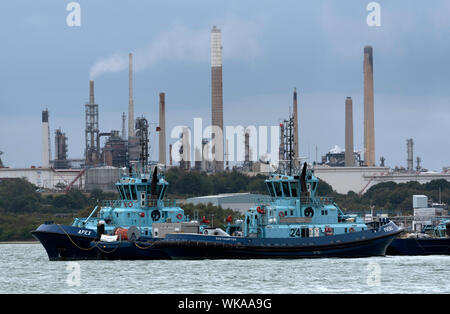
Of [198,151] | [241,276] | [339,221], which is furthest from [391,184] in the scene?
[241,276]

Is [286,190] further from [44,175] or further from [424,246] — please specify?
[44,175]

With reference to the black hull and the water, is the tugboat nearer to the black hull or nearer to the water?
the water

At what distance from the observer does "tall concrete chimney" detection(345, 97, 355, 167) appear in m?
183

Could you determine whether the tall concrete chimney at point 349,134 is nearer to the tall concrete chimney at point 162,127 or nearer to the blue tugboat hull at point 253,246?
the tall concrete chimney at point 162,127

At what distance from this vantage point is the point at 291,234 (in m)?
61.1

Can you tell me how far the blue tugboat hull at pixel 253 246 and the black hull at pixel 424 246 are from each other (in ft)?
34.9

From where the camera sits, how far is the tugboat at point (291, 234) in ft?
197

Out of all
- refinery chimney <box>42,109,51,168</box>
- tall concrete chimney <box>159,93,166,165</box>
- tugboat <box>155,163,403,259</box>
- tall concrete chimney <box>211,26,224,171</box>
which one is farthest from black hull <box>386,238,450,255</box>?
refinery chimney <box>42,109,51,168</box>

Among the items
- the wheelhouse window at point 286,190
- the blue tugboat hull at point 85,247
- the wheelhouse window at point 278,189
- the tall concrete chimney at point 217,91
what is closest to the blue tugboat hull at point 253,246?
the blue tugboat hull at point 85,247

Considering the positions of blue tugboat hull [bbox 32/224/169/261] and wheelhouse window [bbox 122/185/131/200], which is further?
wheelhouse window [bbox 122/185/131/200]

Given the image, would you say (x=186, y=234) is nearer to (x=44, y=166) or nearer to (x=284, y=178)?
(x=284, y=178)

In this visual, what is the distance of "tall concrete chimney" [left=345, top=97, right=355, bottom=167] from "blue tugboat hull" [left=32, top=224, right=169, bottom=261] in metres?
124

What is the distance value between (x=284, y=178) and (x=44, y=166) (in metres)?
129

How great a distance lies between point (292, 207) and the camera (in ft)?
202
